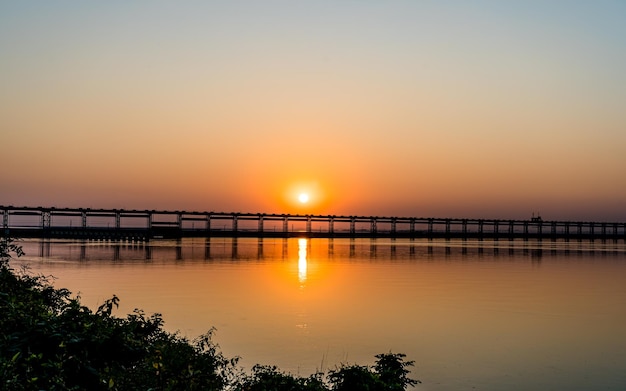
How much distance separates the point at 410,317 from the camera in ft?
103

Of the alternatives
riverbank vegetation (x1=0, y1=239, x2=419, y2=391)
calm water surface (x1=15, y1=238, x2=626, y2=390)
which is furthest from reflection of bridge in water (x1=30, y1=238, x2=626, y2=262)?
riverbank vegetation (x1=0, y1=239, x2=419, y2=391)

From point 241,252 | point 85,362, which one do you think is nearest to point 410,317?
point 85,362

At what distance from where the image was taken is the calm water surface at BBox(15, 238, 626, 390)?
66.8 ft

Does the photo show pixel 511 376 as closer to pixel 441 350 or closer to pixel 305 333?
pixel 441 350

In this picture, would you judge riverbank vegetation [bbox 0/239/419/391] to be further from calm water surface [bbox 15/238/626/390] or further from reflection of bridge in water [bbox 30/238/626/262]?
reflection of bridge in water [bbox 30/238/626/262]

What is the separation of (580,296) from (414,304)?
41.7 feet

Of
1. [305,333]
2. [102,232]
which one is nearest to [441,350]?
[305,333]

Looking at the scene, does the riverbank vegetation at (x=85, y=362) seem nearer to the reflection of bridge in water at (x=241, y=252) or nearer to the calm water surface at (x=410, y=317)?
the calm water surface at (x=410, y=317)

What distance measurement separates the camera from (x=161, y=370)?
999cm

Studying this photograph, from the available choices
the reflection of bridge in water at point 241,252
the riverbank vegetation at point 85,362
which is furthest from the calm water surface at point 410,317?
the reflection of bridge in water at point 241,252

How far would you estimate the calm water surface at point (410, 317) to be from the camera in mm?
20375

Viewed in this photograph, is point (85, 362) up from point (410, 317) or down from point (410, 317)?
up

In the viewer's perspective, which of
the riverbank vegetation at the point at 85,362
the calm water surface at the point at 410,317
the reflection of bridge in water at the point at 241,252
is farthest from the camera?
the reflection of bridge in water at the point at 241,252

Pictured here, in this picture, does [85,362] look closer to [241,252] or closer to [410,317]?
[410,317]
